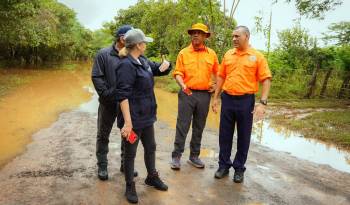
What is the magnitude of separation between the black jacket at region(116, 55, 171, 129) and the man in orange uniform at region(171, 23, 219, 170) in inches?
44.5

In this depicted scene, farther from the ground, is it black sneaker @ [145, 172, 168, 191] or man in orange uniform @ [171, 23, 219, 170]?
man in orange uniform @ [171, 23, 219, 170]

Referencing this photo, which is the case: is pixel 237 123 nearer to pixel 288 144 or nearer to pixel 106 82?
pixel 106 82

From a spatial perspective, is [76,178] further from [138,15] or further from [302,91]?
[138,15]

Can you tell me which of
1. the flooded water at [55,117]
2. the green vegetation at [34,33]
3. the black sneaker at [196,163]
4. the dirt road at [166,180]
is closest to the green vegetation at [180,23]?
the flooded water at [55,117]

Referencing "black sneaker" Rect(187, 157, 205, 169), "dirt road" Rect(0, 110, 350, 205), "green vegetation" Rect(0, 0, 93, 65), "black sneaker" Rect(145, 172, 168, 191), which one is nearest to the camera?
"dirt road" Rect(0, 110, 350, 205)

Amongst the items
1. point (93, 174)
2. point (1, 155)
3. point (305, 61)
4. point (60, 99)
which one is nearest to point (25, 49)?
point (60, 99)

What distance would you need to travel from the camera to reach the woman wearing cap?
13.0 ft

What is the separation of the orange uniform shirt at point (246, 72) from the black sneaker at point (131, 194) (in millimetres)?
1810

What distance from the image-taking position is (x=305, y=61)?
1873 centimetres

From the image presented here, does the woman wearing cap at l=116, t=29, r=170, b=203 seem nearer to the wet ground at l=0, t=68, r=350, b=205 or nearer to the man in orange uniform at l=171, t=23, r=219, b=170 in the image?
the wet ground at l=0, t=68, r=350, b=205

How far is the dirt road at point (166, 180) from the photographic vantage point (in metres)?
4.48

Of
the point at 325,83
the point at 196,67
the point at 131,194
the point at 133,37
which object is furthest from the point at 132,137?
the point at 325,83

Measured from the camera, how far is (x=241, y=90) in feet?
16.3

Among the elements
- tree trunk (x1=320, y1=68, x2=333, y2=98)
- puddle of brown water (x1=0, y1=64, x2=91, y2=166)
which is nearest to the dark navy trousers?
puddle of brown water (x1=0, y1=64, x2=91, y2=166)
